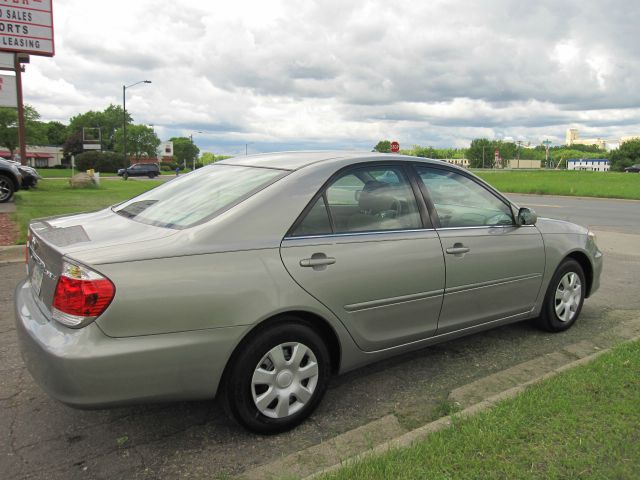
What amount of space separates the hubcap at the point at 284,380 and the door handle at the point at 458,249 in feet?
4.21

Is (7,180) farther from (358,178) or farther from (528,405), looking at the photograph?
(528,405)

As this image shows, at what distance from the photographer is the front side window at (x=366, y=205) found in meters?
3.21

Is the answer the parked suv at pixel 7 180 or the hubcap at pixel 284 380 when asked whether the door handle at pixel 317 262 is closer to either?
the hubcap at pixel 284 380

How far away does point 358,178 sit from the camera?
352 centimetres

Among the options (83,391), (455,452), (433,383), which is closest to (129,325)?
(83,391)

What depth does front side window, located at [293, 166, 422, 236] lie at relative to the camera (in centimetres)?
321

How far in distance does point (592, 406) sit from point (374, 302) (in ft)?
4.48

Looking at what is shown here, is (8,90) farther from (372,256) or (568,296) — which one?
(568,296)

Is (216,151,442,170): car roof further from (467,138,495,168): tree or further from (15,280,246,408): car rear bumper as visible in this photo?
(467,138,495,168): tree

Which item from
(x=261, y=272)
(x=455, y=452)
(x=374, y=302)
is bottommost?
(x=455, y=452)

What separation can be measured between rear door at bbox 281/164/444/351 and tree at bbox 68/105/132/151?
376 ft

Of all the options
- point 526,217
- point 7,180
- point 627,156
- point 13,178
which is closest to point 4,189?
point 7,180

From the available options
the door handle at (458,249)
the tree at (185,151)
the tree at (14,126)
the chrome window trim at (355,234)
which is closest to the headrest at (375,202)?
the chrome window trim at (355,234)

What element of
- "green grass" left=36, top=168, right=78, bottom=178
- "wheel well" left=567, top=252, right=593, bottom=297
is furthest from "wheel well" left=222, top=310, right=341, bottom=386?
"green grass" left=36, top=168, right=78, bottom=178
